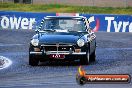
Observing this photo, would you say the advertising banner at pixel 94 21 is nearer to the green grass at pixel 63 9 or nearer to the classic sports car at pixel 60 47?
the classic sports car at pixel 60 47

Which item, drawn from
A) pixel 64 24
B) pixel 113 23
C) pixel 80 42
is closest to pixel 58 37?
pixel 80 42

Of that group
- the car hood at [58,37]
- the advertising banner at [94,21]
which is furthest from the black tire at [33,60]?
the advertising banner at [94,21]

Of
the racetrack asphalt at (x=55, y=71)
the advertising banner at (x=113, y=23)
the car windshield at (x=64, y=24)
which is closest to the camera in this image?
the racetrack asphalt at (x=55, y=71)

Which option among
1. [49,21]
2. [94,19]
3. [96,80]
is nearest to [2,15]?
[94,19]

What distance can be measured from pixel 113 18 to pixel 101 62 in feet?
67.0

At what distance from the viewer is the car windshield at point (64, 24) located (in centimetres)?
1714

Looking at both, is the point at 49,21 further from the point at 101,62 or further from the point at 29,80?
the point at 29,80

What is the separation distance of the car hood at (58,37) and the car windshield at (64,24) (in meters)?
0.62

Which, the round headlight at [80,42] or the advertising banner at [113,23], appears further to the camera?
the advertising banner at [113,23]

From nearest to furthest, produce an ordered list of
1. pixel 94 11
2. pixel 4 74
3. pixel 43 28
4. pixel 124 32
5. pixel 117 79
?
pixel 117 79 < pixel 4 74 < pixel 43 28 < pixel 124 32 < pixel 94 11

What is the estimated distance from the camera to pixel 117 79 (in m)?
6.38

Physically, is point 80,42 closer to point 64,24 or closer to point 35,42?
point 35,42

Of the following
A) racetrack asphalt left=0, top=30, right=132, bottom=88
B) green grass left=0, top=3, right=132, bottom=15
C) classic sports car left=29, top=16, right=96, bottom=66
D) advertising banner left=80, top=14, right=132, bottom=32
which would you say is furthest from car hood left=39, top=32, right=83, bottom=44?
green grass left=0, top=3, right=132, bottom=15

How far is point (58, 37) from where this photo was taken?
16078 millimetres
